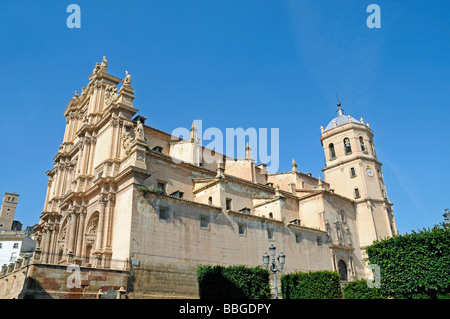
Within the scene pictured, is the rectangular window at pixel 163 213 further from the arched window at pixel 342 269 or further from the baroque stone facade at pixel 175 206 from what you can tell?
the arched window at pixel 342 269

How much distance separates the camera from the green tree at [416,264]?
73.5 feet

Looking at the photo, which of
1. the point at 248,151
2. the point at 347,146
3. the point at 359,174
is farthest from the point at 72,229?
the point at 347,146

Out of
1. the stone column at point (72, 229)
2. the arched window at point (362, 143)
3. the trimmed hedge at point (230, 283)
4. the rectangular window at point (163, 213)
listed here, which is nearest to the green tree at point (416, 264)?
the trimmed hedge at point (230, 283)

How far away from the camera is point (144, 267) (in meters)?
23.9

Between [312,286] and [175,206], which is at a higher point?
[175,206]

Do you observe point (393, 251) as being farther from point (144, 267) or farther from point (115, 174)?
point (115, 174)

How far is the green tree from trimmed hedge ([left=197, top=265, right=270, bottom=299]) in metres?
8.29

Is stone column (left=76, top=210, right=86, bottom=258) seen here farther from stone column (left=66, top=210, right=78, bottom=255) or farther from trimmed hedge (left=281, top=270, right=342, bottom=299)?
trimmed hedge (left=281, top=270, right=342, bottom=299)

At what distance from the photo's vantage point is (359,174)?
4709 centimetres

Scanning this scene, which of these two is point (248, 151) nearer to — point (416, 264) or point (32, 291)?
point (416, 264)

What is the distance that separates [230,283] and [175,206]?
704 cm
